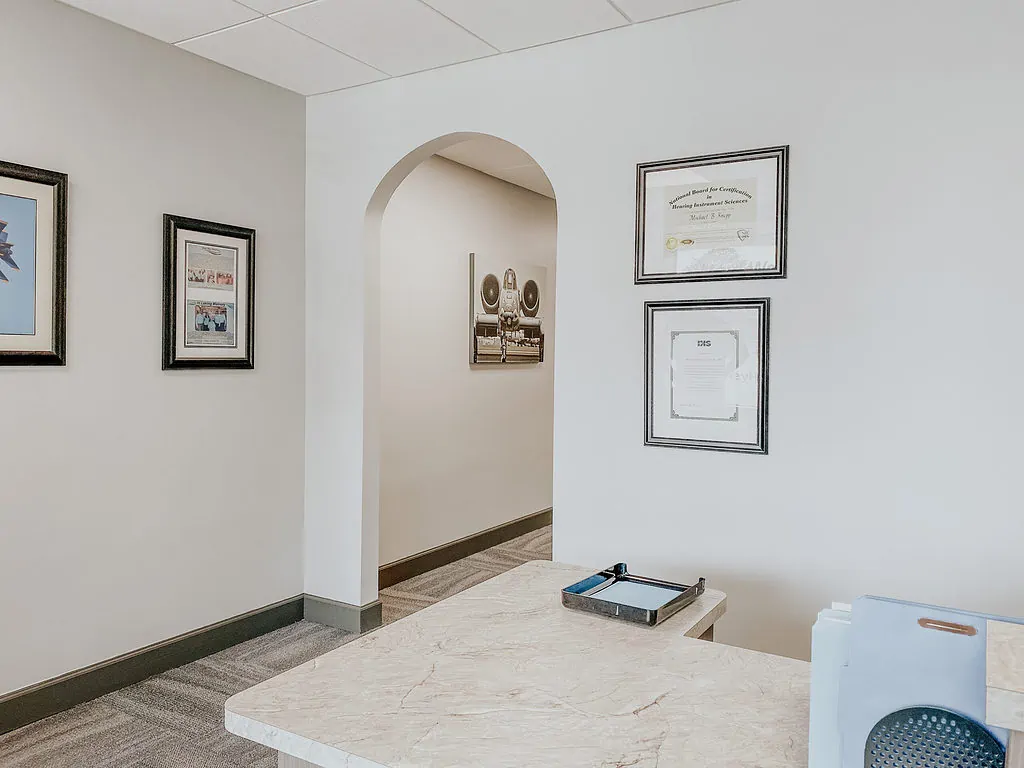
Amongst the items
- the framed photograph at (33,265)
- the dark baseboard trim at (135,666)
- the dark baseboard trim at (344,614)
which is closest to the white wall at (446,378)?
the dark baseboard trim at (344,614)

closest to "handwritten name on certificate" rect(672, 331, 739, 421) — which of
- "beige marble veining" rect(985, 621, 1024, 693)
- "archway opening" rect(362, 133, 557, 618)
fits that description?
"archway opening" rect(362, 133, 557, 618)

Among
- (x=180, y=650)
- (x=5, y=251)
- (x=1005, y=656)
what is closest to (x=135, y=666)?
(x=180, y=650)

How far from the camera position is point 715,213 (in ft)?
9.06

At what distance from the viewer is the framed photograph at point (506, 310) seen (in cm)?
508

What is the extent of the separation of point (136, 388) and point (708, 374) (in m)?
2.25

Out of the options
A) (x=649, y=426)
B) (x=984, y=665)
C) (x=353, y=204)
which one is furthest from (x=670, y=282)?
(x=984, y=665)

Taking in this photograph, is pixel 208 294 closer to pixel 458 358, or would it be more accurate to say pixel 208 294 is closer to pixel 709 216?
pixel 458 358

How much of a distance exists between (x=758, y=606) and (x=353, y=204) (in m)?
2.50

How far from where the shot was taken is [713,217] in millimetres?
2768

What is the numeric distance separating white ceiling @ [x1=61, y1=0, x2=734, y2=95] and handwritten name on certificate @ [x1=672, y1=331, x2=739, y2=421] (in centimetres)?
120

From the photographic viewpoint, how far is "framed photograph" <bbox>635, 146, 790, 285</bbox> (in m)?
2.67

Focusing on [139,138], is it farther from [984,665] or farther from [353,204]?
[984,665]

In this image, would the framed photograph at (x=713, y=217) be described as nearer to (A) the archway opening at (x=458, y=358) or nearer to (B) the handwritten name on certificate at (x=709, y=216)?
(B) the handwritten name on certificate at (x=709, y=216)

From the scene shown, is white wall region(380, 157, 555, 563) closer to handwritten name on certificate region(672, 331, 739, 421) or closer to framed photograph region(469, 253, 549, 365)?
framed photograph region(469, 253, 549, 365)
